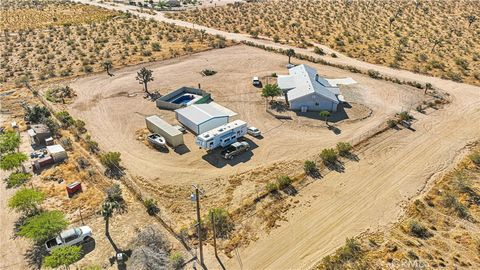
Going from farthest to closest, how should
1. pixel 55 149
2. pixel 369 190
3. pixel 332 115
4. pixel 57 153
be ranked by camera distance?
pixel 332 115 < pixel 55 149 < pixel 57 153 < pixel 369 190

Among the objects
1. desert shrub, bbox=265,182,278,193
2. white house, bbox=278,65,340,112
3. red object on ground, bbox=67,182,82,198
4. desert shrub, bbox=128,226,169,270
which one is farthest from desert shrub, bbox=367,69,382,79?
red object on ground, bbox=67,182,82,198

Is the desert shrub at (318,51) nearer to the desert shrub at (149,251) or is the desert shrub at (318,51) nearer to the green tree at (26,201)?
the desert shrub at (149,251)

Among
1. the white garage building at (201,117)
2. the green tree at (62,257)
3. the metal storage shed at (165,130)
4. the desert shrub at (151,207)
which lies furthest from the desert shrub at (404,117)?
the green tree at (62,257)

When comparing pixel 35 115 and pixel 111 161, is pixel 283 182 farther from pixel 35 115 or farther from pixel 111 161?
pixel 35 115

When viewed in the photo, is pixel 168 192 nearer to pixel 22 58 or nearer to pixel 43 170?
pixel 43 170

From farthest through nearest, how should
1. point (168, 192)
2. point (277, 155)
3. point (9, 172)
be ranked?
point (277, 155) < point (9, 172) < point (168, 192)

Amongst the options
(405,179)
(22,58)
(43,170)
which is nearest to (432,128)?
(405,179)

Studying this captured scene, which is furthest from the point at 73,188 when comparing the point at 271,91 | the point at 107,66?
the point at 107,66
